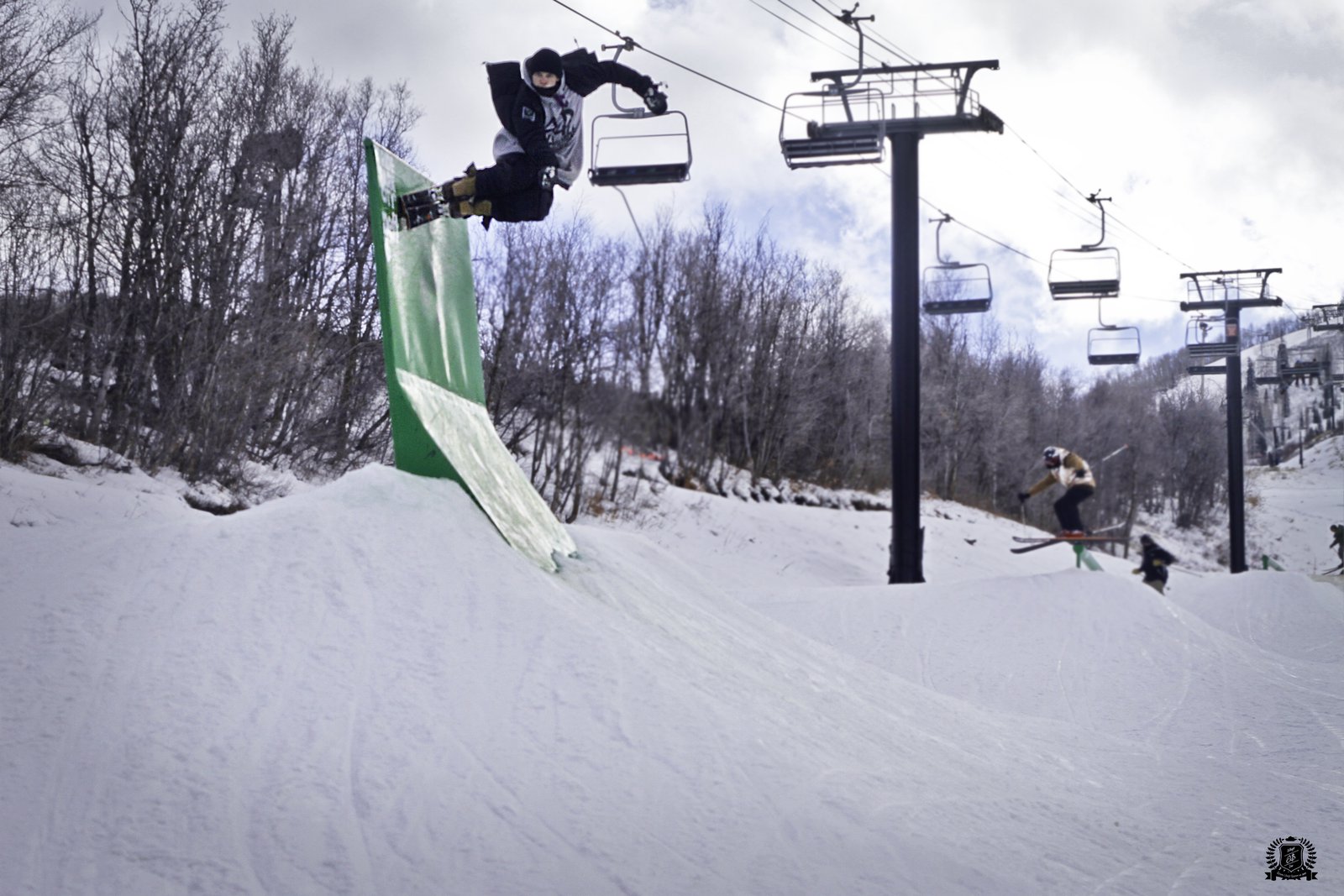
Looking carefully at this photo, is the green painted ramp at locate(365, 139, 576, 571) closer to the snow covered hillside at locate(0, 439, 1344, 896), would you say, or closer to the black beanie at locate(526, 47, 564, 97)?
the snow covered hillside at locate(0, 439, 1344, 896)

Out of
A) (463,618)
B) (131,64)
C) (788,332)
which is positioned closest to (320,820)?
(463,618)

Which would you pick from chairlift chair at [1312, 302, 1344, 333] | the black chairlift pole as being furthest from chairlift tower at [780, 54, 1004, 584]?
chairlift chair at [1312, 302, 1344, 333]

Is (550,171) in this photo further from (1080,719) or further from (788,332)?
(788,332)

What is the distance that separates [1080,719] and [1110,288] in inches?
535

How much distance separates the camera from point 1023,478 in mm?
46656

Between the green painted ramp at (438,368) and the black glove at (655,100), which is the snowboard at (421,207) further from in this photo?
the black glove at (655,100)

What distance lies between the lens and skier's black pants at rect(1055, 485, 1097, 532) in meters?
15.2

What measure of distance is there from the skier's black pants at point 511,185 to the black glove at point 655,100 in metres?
0.83

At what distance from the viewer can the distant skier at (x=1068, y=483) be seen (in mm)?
15188

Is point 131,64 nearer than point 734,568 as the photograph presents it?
Yes

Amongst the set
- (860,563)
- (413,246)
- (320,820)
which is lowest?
(860,563)

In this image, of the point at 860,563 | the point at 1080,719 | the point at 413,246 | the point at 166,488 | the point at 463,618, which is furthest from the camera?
the point at 860,563

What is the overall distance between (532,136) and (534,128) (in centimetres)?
5

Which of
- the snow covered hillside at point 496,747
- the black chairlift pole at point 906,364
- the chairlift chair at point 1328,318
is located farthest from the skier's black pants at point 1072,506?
the chairlift chair at point 1328,318
